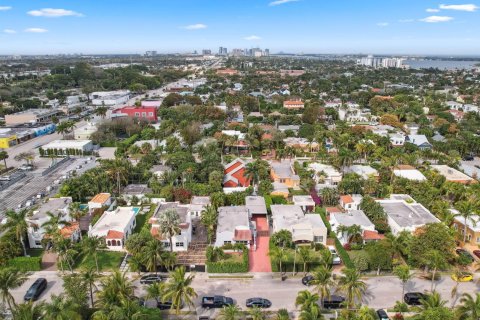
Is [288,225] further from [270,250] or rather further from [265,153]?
[265,153]

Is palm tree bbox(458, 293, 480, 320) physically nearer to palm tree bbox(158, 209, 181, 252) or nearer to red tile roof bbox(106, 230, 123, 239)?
palm tree bbox(158, 209, 181, 252)

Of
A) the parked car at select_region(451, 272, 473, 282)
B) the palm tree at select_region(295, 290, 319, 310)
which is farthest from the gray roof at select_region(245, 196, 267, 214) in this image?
the parked car at select_region(451, 272, 473, 282)

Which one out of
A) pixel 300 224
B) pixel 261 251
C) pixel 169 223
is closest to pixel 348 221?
pixel 300 224

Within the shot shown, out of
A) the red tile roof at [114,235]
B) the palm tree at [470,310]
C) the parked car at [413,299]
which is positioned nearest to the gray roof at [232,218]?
the red tile roof at [114,235]

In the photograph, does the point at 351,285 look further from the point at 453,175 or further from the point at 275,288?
the point at 453,175

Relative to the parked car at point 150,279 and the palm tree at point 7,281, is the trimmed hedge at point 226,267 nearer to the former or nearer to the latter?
the parked car at point 150,279

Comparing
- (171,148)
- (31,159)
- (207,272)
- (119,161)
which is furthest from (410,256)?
(31,159)
